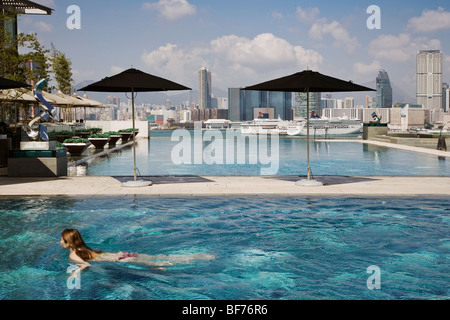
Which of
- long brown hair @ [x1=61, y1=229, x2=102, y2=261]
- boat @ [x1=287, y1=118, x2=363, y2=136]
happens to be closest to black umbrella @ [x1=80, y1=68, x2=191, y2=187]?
long brown hair @ [x1=61, y1=229, x2=102, y2=261]

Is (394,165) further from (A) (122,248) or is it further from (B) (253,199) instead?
(A) (122,248)

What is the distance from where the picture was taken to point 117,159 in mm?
22500

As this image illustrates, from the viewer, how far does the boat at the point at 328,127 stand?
120 meters

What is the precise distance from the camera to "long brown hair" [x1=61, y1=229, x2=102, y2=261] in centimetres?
702

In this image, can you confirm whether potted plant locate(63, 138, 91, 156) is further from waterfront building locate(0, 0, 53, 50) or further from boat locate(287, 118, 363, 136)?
boat locate(287, 118, 363, 136)

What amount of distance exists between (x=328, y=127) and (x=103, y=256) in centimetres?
11875

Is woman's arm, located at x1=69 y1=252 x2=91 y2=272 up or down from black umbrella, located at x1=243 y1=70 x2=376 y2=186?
down

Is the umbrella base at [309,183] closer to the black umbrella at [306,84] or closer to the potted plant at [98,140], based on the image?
the black umbrella at [306,84]

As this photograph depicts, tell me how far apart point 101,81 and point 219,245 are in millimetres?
7035

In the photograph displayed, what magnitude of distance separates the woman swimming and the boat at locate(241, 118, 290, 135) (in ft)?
399

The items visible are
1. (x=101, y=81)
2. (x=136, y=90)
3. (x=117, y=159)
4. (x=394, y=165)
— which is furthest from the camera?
(x=117, y=159)

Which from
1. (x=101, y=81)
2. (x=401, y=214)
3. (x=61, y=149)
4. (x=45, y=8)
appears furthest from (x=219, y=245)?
(x=45, y=8)

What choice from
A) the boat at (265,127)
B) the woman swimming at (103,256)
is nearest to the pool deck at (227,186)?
the woman swimming at (103,256)

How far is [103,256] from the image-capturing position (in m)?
7.42
